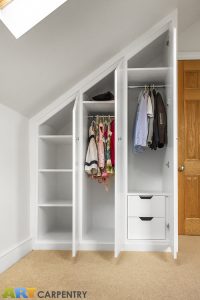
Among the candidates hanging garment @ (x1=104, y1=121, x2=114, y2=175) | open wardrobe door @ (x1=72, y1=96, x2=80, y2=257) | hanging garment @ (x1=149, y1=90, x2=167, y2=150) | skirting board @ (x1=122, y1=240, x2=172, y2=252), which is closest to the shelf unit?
open wardrobe door @ (x1=72, y1=96, x2=80, y2=257)

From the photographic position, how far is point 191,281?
238 centimetres

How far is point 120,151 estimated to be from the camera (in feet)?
10.1

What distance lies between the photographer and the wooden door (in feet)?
13.1

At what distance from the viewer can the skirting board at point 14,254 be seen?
2567 mm

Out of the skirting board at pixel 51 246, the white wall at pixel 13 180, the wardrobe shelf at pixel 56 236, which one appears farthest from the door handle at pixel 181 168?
the white wall at pixel 13 180

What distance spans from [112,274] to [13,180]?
1.08 metres

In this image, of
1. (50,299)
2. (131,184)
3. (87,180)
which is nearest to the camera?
(50,299)

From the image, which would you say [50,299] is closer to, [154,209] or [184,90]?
[154,209]

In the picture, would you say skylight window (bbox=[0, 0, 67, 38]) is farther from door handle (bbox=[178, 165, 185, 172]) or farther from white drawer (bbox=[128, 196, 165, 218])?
door handle (bbox=[178, 165, 185, 172])

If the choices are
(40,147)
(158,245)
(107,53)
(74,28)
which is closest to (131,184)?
(158,245)

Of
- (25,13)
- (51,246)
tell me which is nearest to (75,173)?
(51,246)

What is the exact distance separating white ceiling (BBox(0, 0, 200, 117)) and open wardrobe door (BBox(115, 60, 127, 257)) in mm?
291

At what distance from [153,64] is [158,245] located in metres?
2.02

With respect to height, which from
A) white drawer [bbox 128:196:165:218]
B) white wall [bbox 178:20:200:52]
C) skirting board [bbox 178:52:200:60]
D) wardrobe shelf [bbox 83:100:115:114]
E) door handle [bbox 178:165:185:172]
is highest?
white wall [bbox 178:20:200:52]
